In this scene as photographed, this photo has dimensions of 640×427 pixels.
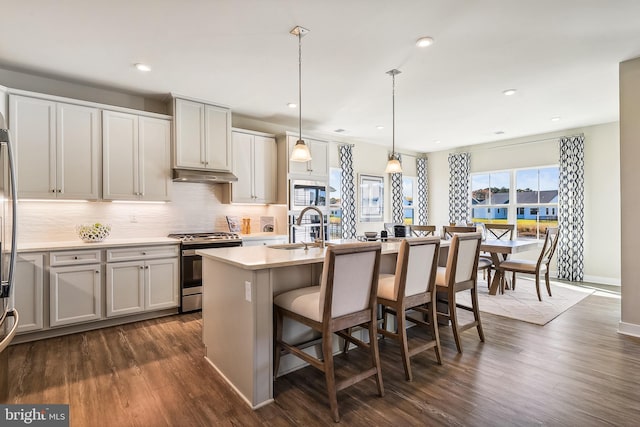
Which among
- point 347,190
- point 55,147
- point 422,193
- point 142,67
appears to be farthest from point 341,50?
point 422,193

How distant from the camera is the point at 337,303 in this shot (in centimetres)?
204

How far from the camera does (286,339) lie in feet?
8.23

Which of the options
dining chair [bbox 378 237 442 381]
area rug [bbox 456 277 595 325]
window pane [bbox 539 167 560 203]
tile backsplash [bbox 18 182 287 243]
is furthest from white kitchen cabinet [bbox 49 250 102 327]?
window pane [bbox 539 167 560 203]

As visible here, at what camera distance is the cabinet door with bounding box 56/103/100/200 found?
11.4 feet

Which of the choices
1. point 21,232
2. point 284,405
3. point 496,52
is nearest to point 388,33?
point 496,52

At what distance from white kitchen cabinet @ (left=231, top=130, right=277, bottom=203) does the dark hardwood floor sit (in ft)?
7.13

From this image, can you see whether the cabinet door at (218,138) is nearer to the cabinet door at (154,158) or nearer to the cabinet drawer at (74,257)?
the cabinet door at (154,158)

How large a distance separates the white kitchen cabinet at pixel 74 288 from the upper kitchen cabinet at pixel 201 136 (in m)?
1.49

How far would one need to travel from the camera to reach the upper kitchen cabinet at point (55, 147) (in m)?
3.27

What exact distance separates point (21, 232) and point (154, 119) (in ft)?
6.12

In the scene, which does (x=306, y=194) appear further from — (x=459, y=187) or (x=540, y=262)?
(x=459, y=187)

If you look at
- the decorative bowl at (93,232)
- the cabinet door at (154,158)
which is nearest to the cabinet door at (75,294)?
the decorative bowl at (93,232)

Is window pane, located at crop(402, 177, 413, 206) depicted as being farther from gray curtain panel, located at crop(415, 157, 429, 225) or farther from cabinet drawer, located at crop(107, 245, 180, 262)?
cabinet drawer, located at crop(107, 245, 180, 262)

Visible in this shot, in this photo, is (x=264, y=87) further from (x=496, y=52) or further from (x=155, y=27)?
(x=496, y=52)
